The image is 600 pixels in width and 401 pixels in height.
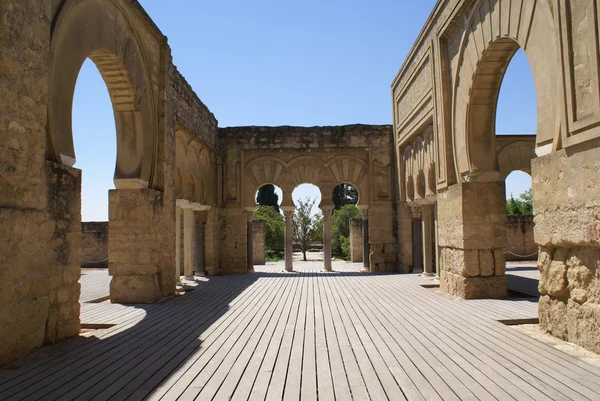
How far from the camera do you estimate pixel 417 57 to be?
10477 millimetres

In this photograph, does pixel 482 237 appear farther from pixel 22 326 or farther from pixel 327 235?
pixel 327 235

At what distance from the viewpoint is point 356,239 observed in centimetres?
1780

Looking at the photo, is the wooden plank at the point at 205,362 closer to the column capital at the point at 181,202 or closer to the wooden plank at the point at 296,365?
the wooden plank at the point at 296,365

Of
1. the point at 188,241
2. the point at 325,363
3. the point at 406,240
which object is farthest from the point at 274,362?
the point at 406,240

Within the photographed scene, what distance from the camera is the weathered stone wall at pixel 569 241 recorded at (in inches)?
160

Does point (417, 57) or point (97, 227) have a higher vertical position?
point (417, 57)

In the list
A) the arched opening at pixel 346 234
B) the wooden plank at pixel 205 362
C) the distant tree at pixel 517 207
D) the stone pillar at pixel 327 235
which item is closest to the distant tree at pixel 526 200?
the distant tree at pixel 517 207

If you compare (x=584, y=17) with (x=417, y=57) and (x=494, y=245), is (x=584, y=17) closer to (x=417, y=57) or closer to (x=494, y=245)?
(x=494, y=245)

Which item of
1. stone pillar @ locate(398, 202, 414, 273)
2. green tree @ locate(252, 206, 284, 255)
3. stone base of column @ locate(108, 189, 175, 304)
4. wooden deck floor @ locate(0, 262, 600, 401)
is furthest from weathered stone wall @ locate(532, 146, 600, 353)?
green tree @ locate(252, 206, 284, 255)

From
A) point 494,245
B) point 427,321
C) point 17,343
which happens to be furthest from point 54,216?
point 494,245

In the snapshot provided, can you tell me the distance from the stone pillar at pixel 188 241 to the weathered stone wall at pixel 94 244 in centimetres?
524

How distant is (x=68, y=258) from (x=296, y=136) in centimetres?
958

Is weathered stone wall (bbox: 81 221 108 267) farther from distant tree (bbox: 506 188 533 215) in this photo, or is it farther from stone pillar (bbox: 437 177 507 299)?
distant tree (bbox: 506 188 533 215)

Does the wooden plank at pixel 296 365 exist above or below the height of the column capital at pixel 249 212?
below
